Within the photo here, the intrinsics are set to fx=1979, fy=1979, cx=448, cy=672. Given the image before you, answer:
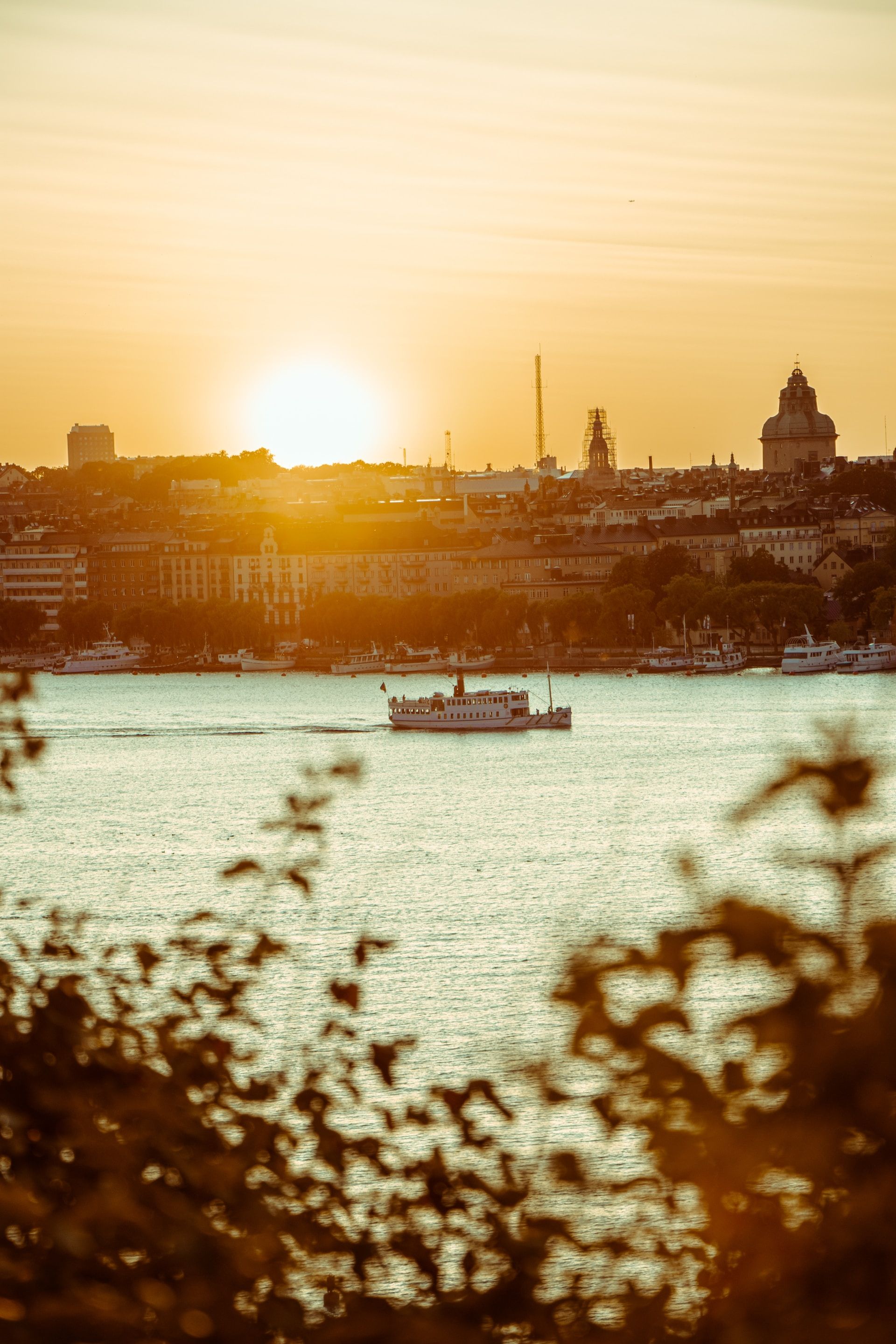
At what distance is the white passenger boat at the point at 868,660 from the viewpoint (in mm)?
41094

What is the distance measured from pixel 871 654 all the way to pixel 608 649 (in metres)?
9.59

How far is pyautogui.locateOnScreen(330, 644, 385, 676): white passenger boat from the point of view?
161 feet

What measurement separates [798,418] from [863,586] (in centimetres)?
2780

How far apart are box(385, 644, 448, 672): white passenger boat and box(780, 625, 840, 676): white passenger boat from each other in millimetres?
9788

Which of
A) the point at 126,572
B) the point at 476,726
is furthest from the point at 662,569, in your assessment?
the point at 476,726

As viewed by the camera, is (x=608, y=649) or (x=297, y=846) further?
(x=608, y=649)

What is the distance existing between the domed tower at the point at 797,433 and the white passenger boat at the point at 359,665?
1096 inches

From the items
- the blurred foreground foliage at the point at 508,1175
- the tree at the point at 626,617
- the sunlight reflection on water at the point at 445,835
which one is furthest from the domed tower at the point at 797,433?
the blurred foreground foliage at the point at 508,1175

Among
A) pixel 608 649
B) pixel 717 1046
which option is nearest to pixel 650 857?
pixel 717 1046

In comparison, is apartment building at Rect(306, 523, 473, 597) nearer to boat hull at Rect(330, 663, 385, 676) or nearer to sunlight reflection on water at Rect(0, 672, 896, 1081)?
boat hull at Rect(330, 663, 385, 676)

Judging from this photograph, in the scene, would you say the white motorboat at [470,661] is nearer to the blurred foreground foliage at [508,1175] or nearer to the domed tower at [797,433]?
the domed tower at [797,433]

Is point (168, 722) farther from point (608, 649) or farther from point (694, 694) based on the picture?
point (608, 649)

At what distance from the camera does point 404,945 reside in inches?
459

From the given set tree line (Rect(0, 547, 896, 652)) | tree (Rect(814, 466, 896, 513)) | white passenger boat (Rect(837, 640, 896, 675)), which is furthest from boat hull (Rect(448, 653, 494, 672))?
tree (Rect(814, 466, 896, 513))
